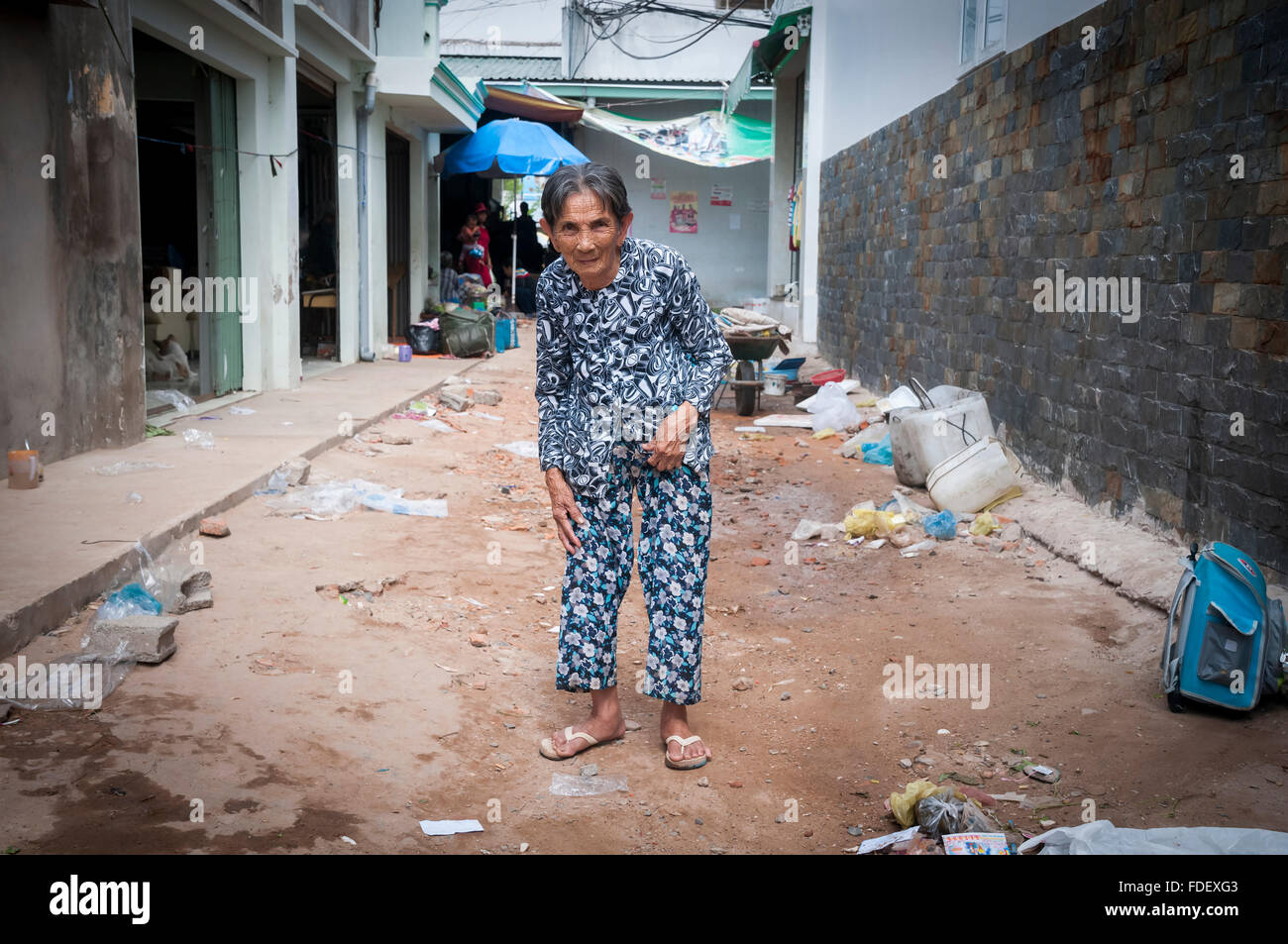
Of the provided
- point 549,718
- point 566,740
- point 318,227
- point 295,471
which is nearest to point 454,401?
point 295,471

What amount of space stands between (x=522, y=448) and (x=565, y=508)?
5.45 m

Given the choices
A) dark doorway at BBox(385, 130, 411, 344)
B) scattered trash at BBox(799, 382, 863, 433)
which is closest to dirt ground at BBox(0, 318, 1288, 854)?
scattered trash at BBox(799, 382, 863, 433)

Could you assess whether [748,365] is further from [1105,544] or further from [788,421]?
[1105,544]

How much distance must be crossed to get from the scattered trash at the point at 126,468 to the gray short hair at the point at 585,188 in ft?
12.9

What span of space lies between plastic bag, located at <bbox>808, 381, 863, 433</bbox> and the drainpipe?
5547 mm

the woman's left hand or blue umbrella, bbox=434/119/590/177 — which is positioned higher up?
blue umbrella, bbox=434/119/590/177

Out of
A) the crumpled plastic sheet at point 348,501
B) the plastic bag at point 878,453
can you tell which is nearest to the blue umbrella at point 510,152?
the plastic bag at point 878,453

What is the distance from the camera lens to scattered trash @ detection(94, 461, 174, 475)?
5.89 m

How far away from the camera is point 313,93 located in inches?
495

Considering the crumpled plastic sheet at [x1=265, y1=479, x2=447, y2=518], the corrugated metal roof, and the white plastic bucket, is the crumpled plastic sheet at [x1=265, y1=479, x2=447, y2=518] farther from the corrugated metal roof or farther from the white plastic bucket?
the corrugated metal roof

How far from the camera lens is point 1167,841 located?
2377 millimetres

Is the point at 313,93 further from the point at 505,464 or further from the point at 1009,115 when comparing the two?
the point at 1009,115

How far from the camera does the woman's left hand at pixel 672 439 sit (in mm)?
2982
